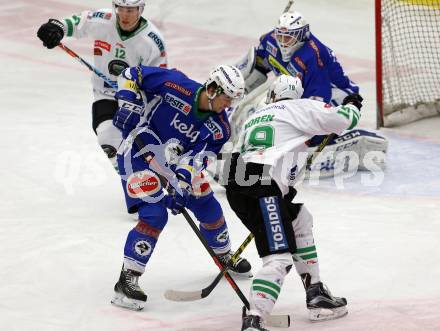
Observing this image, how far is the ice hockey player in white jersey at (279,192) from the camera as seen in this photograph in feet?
16.1

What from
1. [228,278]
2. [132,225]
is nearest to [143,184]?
[228,278]

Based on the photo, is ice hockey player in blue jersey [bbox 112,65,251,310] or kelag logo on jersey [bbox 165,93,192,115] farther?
kelag logo on jersey [bbox 165,93,192,115]

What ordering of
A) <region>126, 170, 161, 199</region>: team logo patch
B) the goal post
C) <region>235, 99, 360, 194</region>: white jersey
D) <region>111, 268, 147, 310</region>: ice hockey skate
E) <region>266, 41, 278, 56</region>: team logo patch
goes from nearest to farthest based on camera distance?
<region>235, 99, 360, 194</region>: white jersey
<region>111, 268, 147, 310</region>: ice hockey skate
<region>126, 170, 161, 199</region>: team logo patch
<region>266, 41, 278, 56</region>: team logo patch
the goal post

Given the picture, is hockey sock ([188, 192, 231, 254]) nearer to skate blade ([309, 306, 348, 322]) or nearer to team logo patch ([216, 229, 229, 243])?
team logo patch ([216, 229, 229, 243])

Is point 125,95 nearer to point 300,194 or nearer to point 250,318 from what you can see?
point 250,318

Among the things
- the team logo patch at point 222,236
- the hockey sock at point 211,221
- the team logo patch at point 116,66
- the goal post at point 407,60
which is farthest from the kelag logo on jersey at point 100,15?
the goal post at point 407,60

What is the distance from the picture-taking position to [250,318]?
15.9 feet

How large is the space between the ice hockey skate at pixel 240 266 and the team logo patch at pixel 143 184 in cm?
56

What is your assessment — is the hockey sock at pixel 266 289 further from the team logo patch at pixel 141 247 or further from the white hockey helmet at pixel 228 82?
the white hockey helmet at pixel 228 82

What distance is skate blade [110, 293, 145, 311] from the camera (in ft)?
17.4

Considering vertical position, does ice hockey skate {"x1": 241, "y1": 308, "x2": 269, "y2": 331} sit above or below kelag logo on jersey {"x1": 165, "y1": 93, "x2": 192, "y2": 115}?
below

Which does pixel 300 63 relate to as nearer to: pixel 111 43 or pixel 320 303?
pixel 111 43

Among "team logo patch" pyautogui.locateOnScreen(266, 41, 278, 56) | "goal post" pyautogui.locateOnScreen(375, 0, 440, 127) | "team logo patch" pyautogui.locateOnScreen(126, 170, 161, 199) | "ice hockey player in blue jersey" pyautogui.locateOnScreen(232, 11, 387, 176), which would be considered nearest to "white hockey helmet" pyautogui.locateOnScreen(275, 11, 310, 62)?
"ice hockey player in blue jersey" pyautogui.locateOnScreen(232, 11, 387, 176)

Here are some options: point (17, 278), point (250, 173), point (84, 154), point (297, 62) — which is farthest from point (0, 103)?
point (250, 173)
